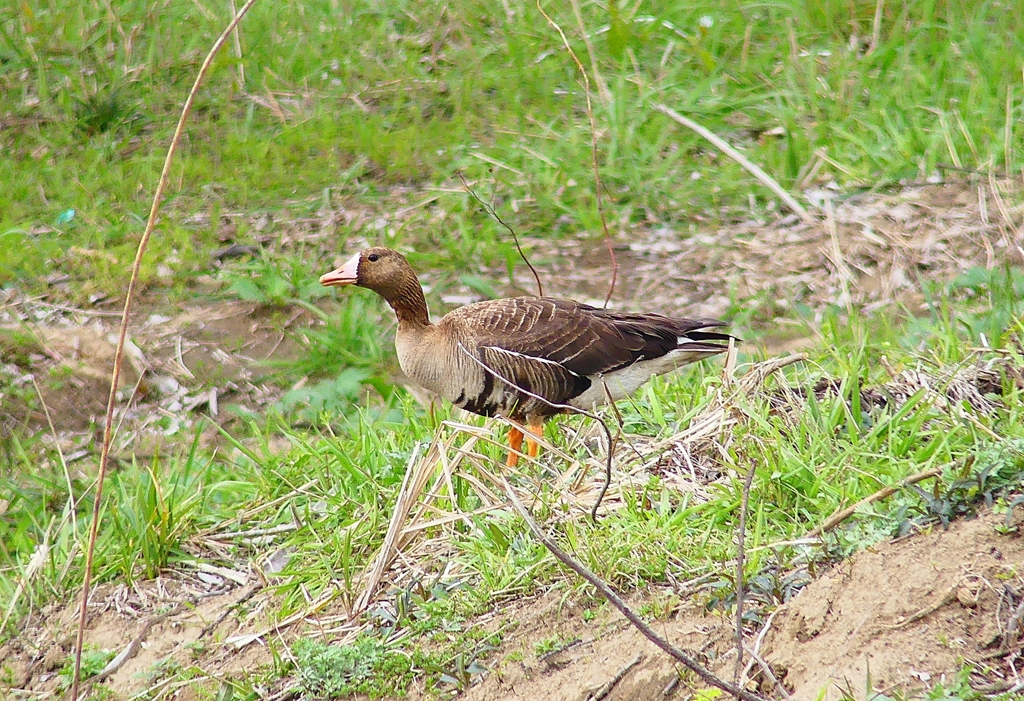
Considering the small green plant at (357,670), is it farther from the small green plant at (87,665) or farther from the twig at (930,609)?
the twig at (930,609)

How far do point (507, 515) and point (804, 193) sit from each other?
148 inches

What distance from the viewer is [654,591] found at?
308cm

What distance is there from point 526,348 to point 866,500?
1.57 metres

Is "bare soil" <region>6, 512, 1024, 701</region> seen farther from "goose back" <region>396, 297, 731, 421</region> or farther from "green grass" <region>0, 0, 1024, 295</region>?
→ "green grass" <region>0, 0, 1024, 295</region>

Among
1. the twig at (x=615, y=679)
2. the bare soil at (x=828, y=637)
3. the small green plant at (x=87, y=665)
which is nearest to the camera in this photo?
the bare soil at (x=828, y=637)

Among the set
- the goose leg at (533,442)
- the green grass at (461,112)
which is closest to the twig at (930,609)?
the goose leg at (533,442)

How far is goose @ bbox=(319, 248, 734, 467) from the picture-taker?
13.9 feet

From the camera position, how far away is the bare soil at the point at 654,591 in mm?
2545

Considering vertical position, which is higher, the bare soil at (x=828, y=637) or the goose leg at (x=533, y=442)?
the bare soil at (x=828, y=637)

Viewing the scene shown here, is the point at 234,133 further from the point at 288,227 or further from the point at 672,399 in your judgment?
the point at 672,399

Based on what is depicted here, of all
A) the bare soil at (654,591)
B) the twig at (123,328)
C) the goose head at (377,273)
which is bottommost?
the bare soil at (654,591)

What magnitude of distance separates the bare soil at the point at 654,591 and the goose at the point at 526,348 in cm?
81

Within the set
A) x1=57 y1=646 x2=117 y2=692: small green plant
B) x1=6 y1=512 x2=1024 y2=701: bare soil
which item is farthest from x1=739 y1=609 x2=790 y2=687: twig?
x1=57 y1=646 x2=117 y2=692: small green plant

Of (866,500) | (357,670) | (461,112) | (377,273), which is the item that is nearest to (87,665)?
(357,670)
